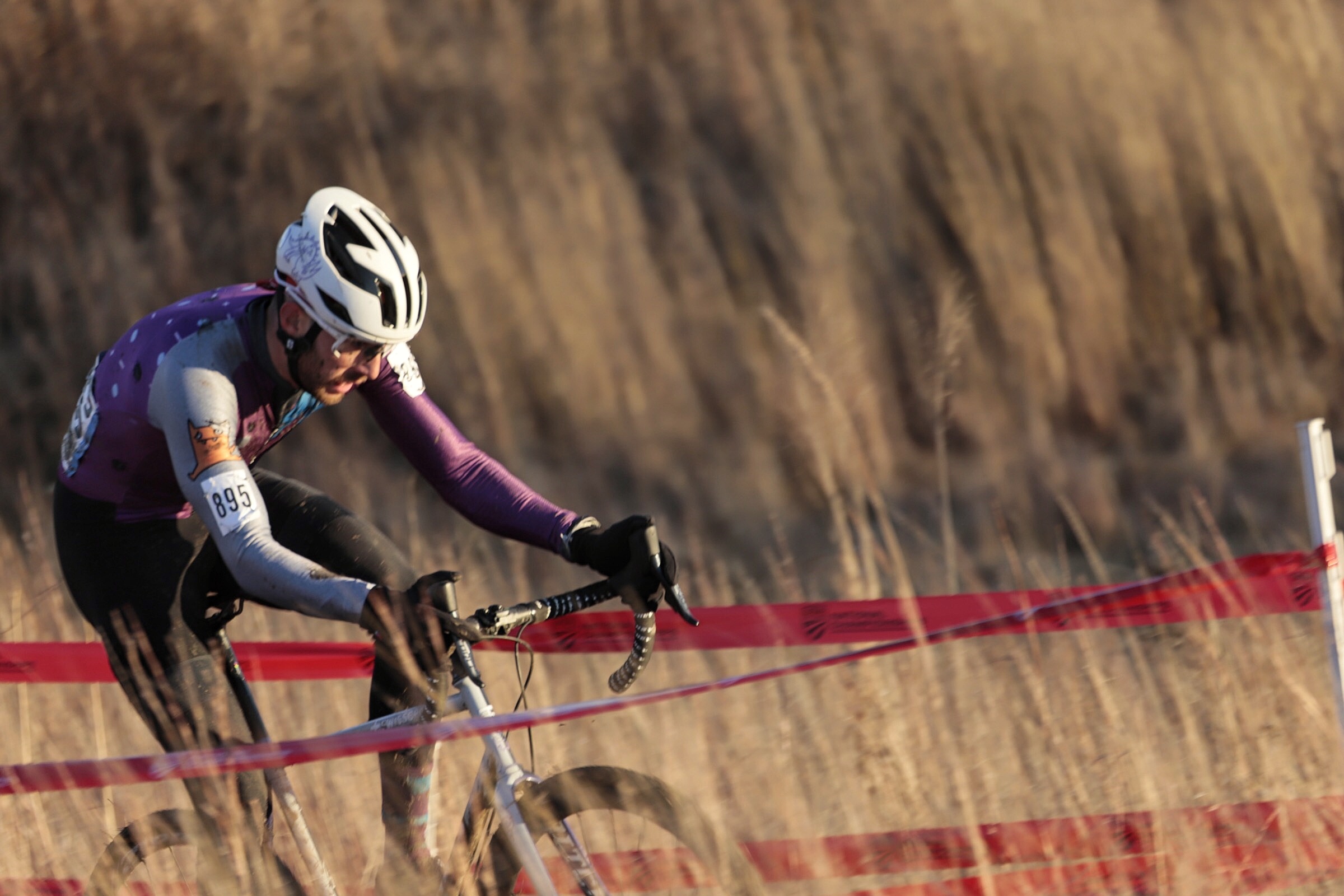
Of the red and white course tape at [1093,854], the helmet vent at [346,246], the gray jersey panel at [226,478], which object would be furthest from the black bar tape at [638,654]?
the helmet vent at [346,246]

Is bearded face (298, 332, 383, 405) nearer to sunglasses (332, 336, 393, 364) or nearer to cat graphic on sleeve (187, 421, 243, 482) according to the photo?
sunglasses (332, 336, 393, 364)

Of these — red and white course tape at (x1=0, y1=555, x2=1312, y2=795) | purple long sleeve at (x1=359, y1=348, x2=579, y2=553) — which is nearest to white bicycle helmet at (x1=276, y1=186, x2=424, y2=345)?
purple long sleeve at (x1=359, y1=348, x2=579, y2=553)

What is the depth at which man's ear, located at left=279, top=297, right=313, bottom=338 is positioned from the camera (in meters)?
3.03

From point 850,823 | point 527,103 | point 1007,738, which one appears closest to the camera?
point 850,823

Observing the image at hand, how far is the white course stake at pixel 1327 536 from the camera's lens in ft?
9.64

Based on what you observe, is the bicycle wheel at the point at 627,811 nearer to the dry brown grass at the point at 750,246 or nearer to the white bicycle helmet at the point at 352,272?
the white bicycle helmet at the point at 352,272

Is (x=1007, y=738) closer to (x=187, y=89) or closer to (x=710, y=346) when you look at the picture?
(x=710, y=346)

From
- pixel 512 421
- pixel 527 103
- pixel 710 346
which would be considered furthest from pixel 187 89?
pixel 710 346

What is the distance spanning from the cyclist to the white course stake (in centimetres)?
137

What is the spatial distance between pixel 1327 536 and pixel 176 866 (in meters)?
2.77

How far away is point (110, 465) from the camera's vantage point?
3.35 metres

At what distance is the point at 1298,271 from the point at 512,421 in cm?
509

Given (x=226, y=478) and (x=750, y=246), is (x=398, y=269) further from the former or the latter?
(x=750, y=246)

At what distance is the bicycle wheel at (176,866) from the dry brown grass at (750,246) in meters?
2.44
